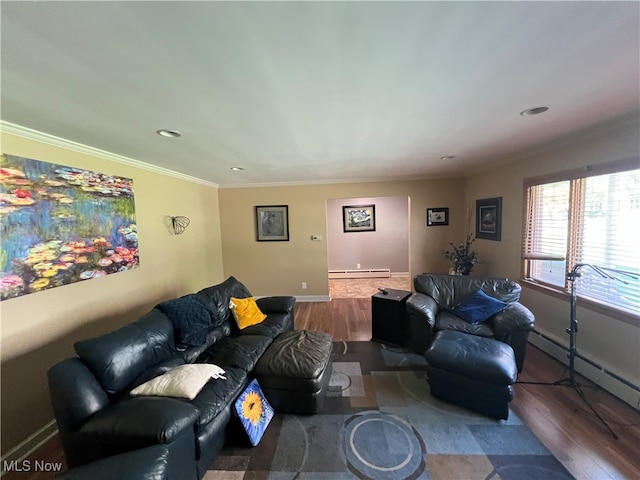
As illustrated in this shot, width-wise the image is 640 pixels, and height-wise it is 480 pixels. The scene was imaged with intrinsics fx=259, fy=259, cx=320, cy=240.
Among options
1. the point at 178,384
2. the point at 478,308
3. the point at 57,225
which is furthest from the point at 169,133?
the point at 478,308

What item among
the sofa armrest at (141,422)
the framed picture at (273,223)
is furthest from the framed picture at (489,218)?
the sofa armrest at (141,422)

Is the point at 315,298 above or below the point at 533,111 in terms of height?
below

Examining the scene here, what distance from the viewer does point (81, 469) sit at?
1.17 meters

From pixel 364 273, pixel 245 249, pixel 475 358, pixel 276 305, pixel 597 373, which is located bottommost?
pixel 597 373

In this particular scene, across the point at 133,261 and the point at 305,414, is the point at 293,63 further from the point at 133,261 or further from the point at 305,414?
the point at 133,261

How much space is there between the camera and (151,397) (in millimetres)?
1711

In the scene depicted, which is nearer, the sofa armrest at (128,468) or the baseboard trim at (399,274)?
the sofa armrest at (128,468)

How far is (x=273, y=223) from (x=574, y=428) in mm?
4826

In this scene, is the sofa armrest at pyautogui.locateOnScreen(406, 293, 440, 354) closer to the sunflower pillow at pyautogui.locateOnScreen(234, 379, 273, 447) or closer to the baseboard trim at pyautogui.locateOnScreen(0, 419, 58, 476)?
the sunflower pillow at pyautogui.locateOnScreen(234, 379, 273, 447)

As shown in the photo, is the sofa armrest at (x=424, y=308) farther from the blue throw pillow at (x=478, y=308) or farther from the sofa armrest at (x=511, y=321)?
the sofa armrest at (x=511, y=321)

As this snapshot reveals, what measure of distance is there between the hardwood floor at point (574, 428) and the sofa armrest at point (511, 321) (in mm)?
491

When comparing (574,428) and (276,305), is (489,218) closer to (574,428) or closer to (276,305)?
(574,428)

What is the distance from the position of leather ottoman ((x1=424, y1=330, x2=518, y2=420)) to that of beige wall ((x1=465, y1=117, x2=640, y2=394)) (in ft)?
3.24

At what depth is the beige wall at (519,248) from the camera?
2227 millimetres
